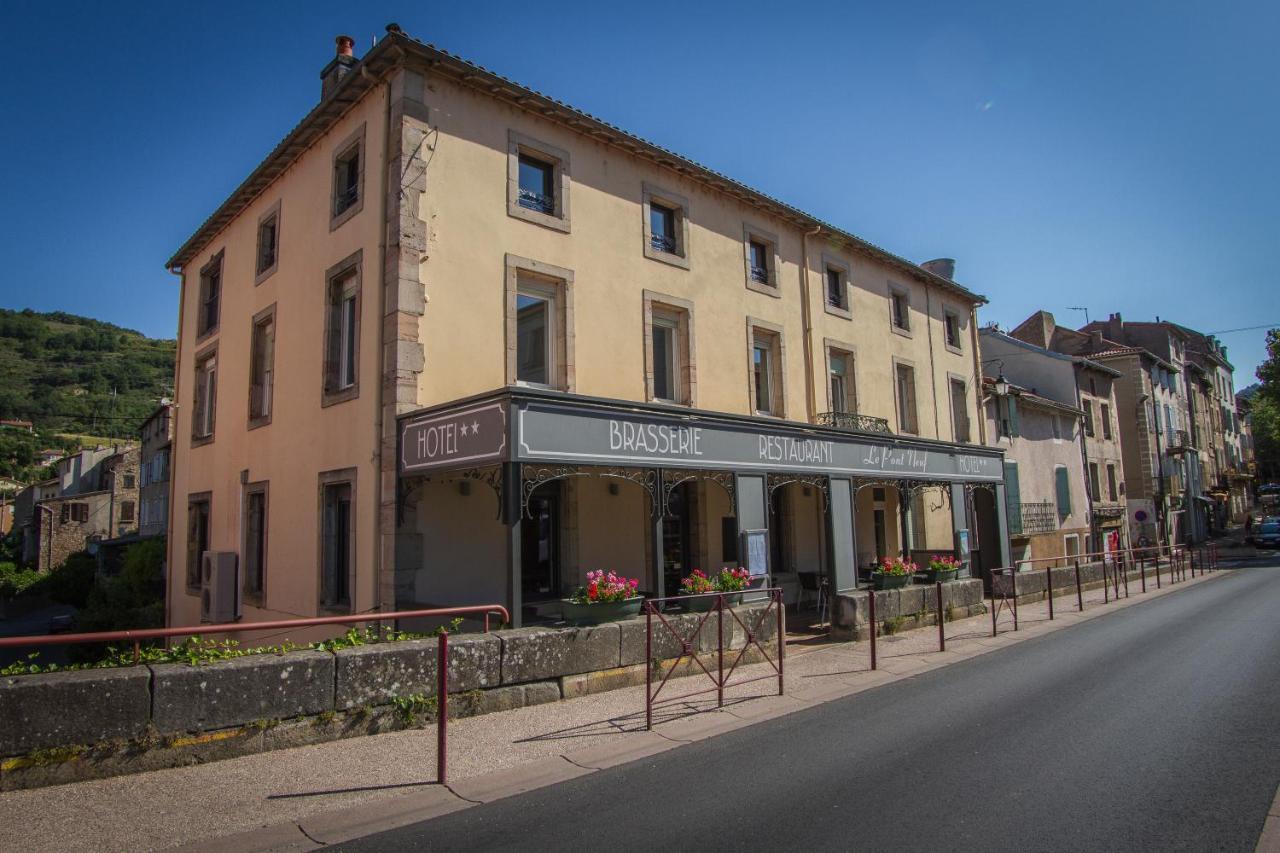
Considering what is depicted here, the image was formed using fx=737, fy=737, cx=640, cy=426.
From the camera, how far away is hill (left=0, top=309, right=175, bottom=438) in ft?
328

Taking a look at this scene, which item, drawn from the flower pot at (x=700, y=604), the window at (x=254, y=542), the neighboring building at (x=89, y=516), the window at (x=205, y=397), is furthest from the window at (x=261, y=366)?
the neighboring building at (x=89, y=516)

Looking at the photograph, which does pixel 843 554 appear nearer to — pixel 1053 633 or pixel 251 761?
pixel 1053 633

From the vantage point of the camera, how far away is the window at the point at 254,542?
39.5 feet

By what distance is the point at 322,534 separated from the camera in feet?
33.9

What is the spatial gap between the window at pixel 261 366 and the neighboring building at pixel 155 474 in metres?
18.3

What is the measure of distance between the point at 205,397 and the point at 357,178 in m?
6.94

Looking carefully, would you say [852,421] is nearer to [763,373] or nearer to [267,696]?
[763,373]

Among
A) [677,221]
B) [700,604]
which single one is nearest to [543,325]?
[677,221]

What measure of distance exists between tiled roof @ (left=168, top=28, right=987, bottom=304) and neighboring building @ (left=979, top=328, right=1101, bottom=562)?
910cm

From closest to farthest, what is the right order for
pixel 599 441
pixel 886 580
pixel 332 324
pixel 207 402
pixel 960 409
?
pixel 599 441 → pixel 332 324 → pixel 886 580 → pixel 207 402 → pixel 960 409

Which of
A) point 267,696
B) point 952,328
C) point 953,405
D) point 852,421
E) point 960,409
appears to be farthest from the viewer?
point 952,328

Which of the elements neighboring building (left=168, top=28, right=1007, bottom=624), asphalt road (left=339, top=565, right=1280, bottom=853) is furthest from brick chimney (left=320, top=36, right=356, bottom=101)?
asphalt road (left=339, top=565, right=1280, bottom=853)

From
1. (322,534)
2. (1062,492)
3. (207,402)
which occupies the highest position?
(207,402)

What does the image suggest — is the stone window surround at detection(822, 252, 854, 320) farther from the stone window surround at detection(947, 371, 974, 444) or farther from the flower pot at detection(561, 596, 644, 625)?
the flower pot at detection(561, 596, 644, 625)
